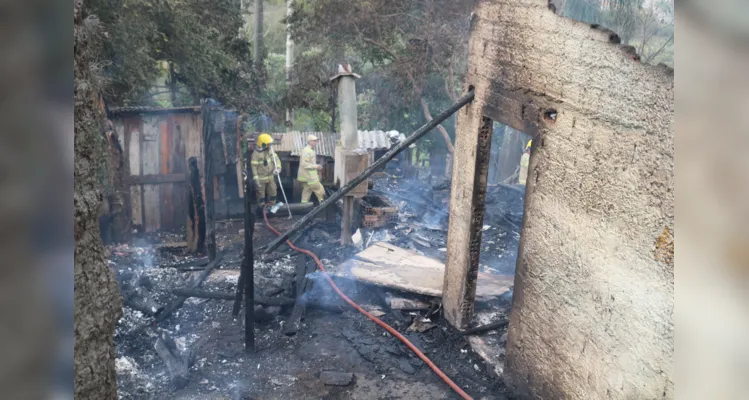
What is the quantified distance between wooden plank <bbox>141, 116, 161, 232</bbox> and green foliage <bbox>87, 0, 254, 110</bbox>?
4.51ft

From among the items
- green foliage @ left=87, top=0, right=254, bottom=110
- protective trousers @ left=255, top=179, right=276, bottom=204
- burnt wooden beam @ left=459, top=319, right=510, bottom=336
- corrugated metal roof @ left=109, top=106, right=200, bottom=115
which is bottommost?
burnt wooden beam @ left=459, top=319, right=510, bottom=336

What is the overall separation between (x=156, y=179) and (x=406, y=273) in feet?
17.4

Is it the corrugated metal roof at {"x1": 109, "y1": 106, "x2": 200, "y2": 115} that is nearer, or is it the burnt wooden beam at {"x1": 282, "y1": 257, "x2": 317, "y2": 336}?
the burnt wooden beam at {"x1": 282, "y1": 257, "x2": 317, "y2": 336}

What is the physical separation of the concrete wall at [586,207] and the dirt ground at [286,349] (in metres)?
1.27

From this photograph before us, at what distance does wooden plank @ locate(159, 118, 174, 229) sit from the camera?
10859 mm

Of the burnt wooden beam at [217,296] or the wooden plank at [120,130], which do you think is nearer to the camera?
the burnt wooden beam at [217,296]

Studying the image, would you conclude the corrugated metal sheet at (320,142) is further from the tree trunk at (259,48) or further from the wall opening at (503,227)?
the wall opening at (503,227)

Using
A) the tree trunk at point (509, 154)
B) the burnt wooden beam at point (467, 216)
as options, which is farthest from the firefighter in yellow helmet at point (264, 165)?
the tree trunk at point (509, 154)

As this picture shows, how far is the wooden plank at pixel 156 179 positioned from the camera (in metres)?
10.8

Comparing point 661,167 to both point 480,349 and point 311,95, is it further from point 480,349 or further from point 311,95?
point 311,95

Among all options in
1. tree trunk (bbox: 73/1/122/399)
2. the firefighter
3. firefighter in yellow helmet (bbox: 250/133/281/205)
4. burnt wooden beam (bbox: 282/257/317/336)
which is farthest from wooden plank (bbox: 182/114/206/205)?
tree trunk (bbox: 73/1/122/399)

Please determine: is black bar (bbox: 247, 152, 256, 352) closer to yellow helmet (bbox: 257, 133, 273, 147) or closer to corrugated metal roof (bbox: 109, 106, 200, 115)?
corrugated metal roof (bbox: 109, 106, 200, 115)

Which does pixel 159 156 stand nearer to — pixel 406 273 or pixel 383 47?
pixel 406 273

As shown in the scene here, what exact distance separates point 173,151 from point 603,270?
8656mm
